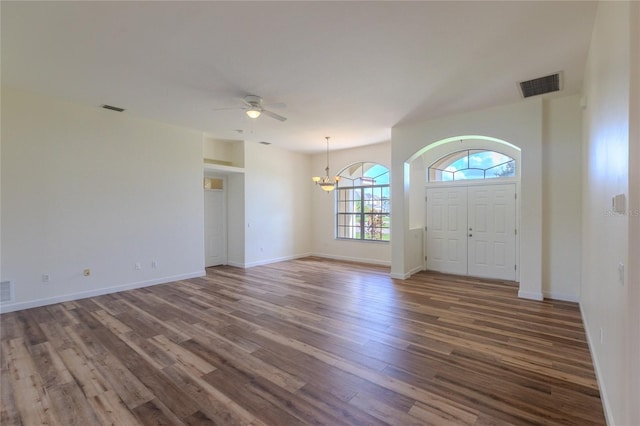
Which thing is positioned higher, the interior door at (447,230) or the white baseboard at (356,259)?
the interior door at (447,230)

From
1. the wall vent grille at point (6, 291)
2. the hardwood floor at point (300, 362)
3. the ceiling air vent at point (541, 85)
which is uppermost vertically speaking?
the ceiling air vent at point (541, 85)

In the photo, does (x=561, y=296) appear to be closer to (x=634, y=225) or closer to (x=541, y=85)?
(x=541, y=85)

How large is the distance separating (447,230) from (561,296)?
2414 mm

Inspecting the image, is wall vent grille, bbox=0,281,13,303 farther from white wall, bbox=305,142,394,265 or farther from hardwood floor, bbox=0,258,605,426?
white wall, bbox=305,142,394,265

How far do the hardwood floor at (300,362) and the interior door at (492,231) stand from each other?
145 cm

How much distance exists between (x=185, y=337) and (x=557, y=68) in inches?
216

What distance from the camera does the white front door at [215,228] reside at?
7.44m

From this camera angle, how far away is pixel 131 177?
5.28 m

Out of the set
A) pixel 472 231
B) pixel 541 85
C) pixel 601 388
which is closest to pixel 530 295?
pixel 472 231

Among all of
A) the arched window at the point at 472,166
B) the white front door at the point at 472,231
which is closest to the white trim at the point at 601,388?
the white front door at the point at 472,231

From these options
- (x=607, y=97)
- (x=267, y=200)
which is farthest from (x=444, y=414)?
(x=267, y=200)

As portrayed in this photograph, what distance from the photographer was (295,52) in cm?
314

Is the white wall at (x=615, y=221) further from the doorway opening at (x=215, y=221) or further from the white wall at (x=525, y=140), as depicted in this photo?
the doorway opening at (x=215, y=221)

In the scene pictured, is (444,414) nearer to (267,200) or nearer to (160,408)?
(160,408)
